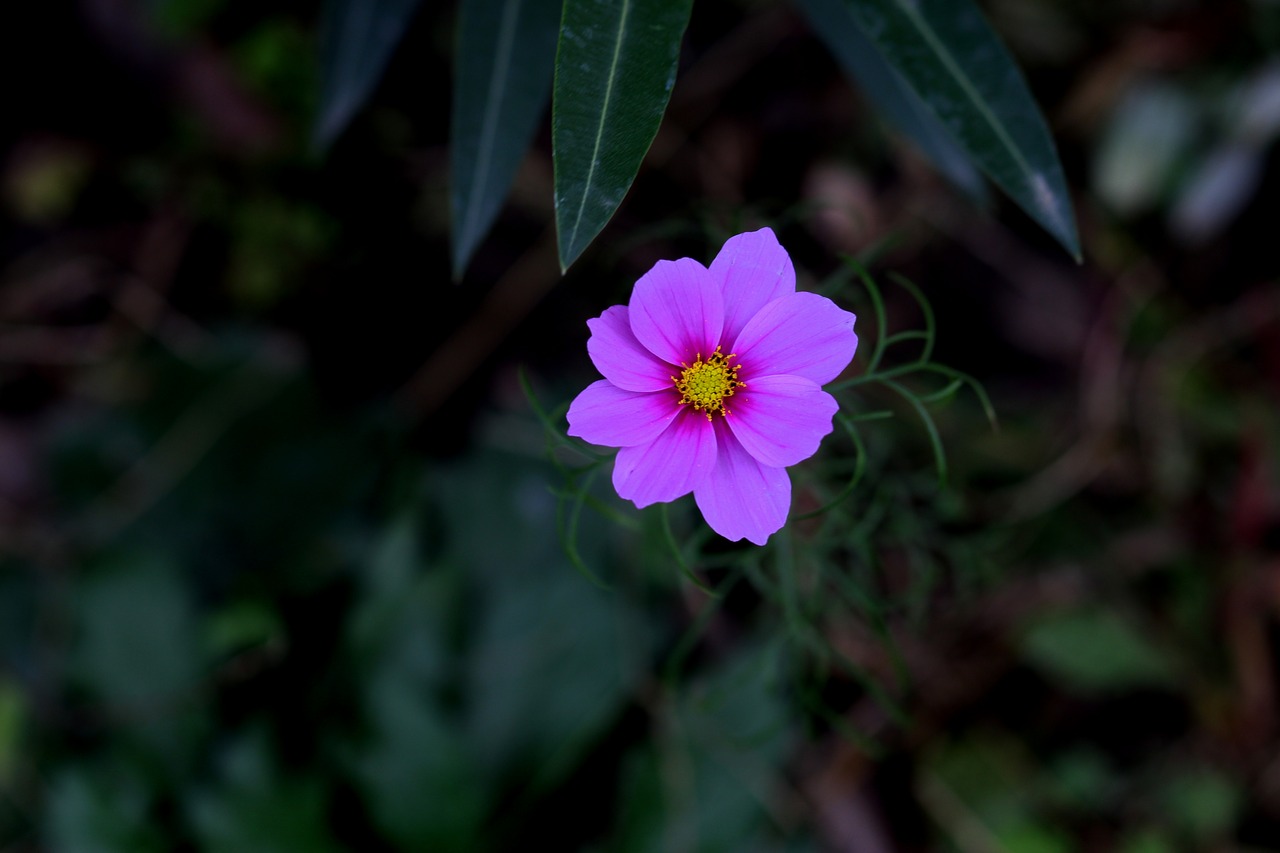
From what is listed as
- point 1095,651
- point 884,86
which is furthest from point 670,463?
point 1095,651

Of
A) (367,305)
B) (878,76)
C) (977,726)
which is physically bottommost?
(977,726)

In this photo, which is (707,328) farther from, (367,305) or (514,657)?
(367,305)

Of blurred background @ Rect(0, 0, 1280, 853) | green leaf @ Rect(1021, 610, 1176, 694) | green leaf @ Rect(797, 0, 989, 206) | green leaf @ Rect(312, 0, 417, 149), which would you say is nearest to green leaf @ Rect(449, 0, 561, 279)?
green leaf @ Rect(312, 0, 417, 149)

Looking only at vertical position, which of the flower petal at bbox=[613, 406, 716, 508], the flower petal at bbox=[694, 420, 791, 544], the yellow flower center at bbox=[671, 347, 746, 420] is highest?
the yellow flower center at bbox=[671, 347, 746, 420]

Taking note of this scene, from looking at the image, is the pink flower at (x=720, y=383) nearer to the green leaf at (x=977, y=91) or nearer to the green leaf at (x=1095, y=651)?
the green leaf at (x=977, y=91)

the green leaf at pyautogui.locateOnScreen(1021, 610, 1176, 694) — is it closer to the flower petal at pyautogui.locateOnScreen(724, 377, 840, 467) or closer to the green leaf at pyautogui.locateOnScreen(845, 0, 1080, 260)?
the green leaf at pyautogui.locateOnScreen(845, 0, 1080, 260)

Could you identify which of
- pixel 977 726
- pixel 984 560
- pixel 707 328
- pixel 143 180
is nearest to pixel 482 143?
pixel 707 328

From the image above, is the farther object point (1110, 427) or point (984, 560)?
point (1110, 427)
